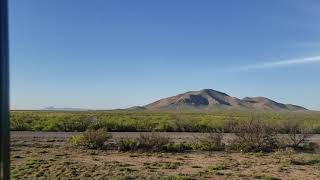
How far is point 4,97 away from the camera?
184 cm

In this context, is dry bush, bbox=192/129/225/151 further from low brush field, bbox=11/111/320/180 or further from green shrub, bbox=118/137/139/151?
green shrub, bbox=118/137/139/151

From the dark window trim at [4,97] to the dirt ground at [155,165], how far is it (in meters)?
12.7

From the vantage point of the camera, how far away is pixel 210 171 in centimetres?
1614

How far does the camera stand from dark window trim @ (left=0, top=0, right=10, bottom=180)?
1.82m

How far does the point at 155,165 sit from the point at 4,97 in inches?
628

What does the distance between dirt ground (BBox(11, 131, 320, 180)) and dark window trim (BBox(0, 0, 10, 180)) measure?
12739mm

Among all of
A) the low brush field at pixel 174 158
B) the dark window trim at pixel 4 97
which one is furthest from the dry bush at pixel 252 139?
the dark window trim at pixel 4 97

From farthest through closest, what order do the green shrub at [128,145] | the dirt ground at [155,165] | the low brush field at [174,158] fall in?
1. the green shrub at [128,145]
2. the low brush field at [174,158]
3. the dirt ground at [155,165]

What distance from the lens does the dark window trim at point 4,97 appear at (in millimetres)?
1819

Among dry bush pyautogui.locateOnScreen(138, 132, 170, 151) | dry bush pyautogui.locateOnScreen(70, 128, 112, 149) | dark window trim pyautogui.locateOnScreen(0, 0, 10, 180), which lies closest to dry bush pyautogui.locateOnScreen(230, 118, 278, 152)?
dry bush pyautogui.locateOnScreen(138, 132, 170, 151)

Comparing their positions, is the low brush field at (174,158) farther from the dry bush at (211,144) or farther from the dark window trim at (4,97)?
the dark window trim at (4,97)

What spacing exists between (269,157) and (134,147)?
6.25 meters

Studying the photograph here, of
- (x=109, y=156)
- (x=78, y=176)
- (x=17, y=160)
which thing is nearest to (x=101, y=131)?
(x=109, y=156)

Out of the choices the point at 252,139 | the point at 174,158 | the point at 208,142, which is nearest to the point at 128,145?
the point at 174,158
